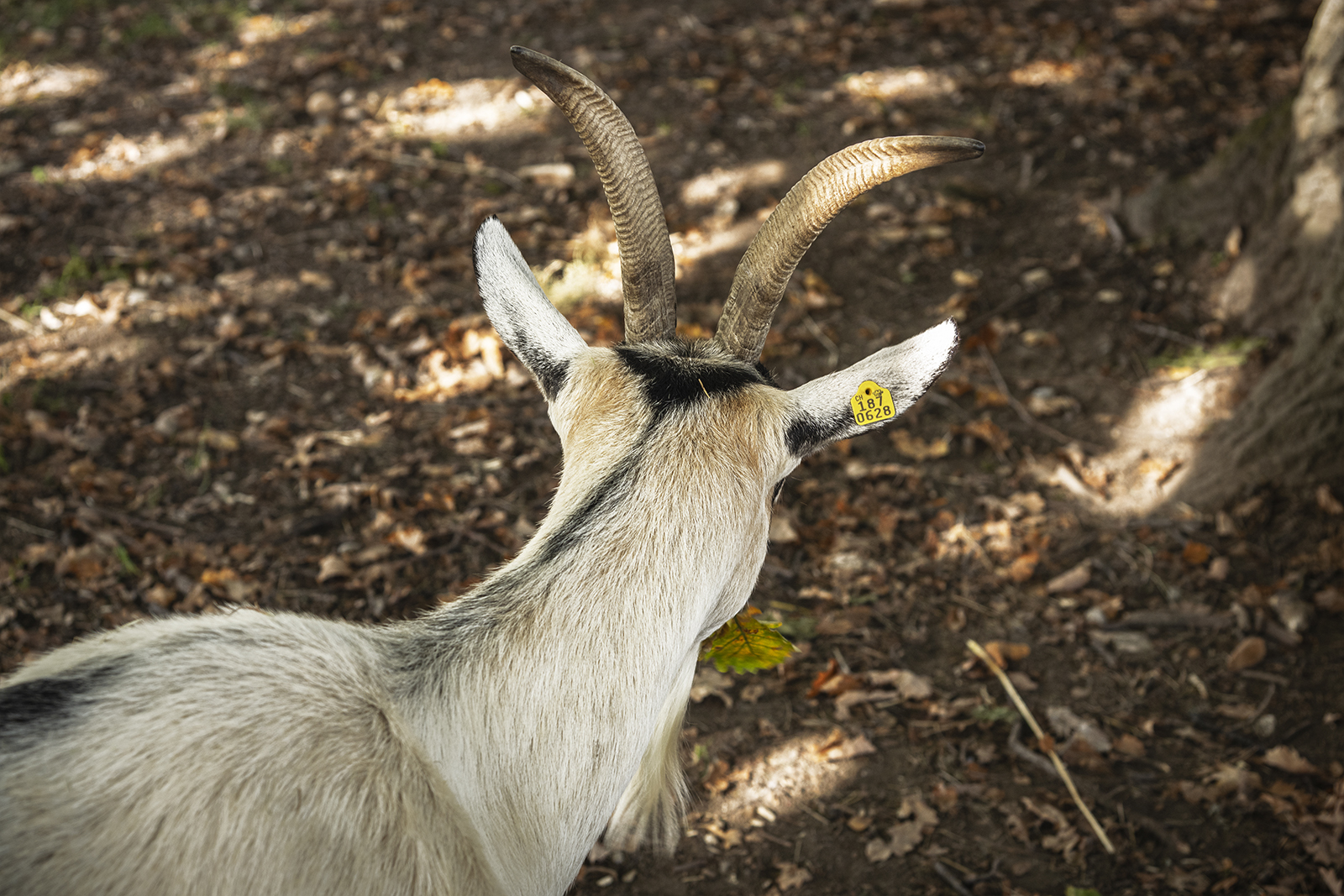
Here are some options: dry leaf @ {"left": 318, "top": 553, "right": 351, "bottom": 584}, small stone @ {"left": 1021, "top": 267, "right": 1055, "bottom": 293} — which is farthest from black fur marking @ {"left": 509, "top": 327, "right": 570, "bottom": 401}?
small stone @ {"left": 1021, "top": 267, "right": 1055, "bottom": 293}

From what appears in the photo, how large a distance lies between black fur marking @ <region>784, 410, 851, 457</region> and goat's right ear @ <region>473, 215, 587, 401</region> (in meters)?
0.71

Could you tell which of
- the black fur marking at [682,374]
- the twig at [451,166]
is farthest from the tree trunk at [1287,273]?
the twig at [451,166]

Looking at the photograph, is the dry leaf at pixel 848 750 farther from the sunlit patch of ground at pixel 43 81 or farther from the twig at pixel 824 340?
the sunlit patch of ground at pixel 43 81

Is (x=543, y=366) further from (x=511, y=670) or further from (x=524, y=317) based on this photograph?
(x=511, y=670)

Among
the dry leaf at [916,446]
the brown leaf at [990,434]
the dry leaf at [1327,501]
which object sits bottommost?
the dry leaf at [916,446]

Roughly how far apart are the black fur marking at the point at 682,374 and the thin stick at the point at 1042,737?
75.7 inches

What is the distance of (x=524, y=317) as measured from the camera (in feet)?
9.38

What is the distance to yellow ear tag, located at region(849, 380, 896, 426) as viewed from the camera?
256 cm

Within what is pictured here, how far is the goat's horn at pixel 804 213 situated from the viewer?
2463 mm

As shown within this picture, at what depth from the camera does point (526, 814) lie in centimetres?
230

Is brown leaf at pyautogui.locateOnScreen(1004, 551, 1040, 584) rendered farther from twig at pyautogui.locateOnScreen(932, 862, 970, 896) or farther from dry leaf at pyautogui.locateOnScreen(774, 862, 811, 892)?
dry leaf at pyautogui.locateOnScreen(774, 862, 811, 892)

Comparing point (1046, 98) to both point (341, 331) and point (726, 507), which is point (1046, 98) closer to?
point (341, 331)

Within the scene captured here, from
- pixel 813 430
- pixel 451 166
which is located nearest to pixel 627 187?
pixel 813 430

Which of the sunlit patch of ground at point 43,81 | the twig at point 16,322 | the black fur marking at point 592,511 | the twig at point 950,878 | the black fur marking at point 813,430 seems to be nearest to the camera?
the black fur marking at point 592,511
